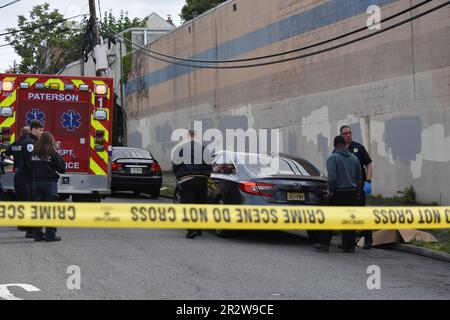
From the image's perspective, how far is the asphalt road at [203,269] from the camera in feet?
22.5

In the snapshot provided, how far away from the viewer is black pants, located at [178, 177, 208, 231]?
11164mm

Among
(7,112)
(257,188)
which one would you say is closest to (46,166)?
(7,112)

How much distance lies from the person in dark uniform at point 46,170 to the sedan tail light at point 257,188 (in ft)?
9.51

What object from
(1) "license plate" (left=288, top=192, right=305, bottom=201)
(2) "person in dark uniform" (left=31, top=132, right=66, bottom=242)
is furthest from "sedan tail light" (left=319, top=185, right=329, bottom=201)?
(2) "person in dark uniform" (left=31, top=132, right=66, bottom=242)

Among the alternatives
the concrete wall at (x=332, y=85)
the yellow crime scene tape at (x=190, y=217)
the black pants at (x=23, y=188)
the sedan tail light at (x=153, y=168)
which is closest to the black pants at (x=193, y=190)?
the black pants at (x=23, y=188)

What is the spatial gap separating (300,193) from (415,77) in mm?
6887

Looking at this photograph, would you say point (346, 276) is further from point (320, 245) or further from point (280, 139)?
point (280, 139)

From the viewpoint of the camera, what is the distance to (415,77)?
52.4ft

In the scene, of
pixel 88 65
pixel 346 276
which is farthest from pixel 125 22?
pixel 346 276

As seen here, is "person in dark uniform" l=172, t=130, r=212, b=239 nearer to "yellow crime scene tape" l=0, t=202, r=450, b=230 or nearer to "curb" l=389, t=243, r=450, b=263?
"curb" l=389, t=243, r=450, b=263

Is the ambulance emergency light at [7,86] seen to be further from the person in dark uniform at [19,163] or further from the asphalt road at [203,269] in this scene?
the asphalt road at [203,269]

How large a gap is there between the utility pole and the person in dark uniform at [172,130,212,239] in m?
13.3

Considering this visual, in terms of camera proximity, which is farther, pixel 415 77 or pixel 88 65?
pixel 88 65
